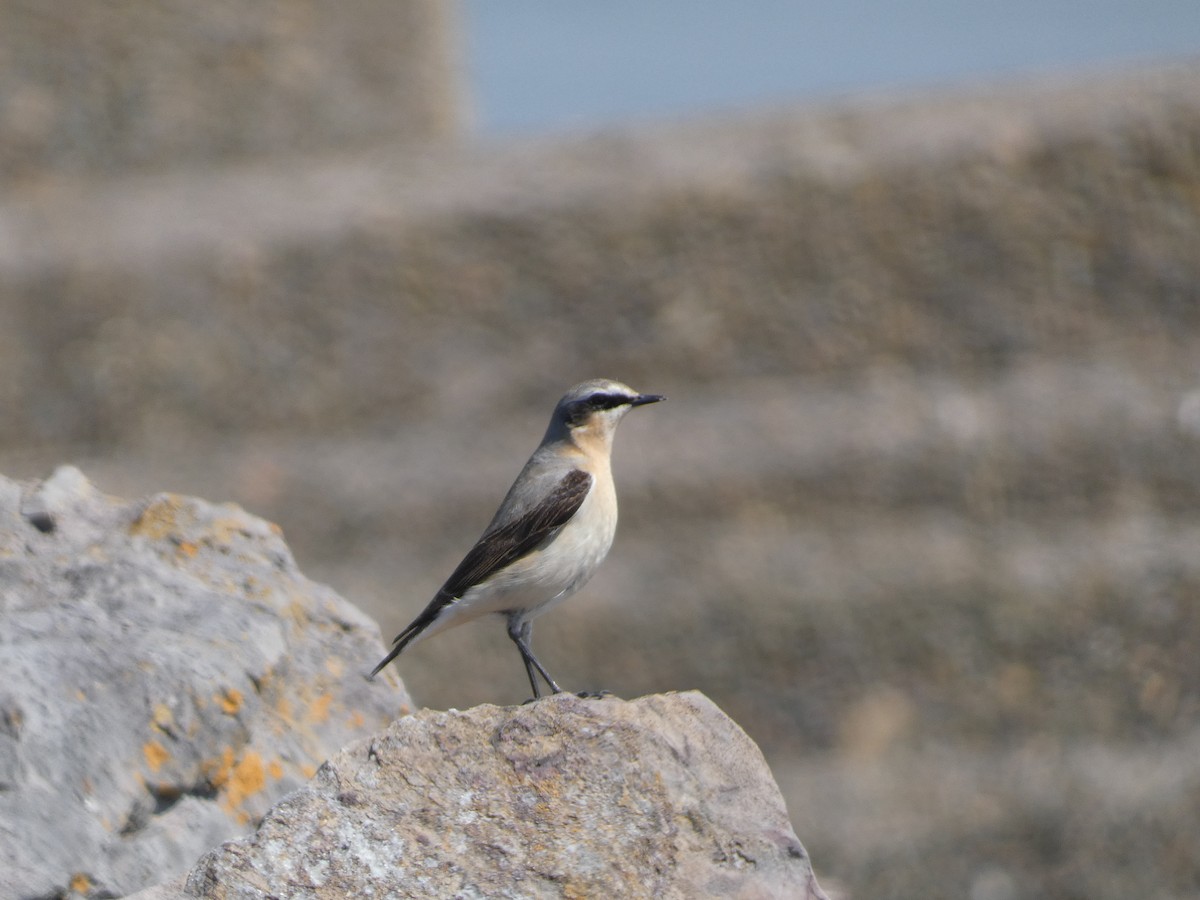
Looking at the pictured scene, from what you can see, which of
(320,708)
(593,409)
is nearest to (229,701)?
(320,708)

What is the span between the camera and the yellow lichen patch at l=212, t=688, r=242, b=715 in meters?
4.93

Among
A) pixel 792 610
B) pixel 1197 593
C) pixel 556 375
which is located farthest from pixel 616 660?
pixel 1197 593

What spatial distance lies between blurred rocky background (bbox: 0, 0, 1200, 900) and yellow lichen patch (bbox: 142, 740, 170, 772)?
898 cm

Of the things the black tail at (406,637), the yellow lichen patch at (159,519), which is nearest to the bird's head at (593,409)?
the black tail at (406,637)

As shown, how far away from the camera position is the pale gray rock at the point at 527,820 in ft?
Result: 13.0

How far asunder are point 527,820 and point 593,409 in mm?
3184

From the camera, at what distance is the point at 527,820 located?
13.5 feet

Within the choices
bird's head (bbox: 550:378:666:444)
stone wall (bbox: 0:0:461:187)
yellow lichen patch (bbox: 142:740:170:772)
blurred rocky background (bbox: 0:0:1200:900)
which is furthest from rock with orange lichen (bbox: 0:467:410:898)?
stone wall (bbox: 0:0:461:187)

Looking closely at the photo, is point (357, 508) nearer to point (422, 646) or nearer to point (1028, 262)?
point (422, 646)

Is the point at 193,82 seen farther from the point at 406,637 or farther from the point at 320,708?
the point at 320,708

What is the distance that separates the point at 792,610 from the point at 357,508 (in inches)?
164

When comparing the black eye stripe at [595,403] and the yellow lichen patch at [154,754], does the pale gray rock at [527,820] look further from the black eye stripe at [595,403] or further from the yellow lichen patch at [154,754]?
the black eye stripe at [595,403]

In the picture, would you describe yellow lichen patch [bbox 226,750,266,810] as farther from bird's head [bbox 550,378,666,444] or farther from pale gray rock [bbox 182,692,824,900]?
bird's head [bbox 550,378,666,444]

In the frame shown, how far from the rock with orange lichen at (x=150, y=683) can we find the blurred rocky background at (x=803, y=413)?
26.1 ft
